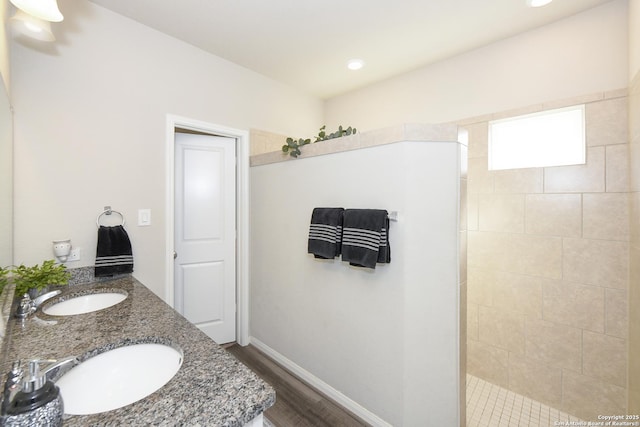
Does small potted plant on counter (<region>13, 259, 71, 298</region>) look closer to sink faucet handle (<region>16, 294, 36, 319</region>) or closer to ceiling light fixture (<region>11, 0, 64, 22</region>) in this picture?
sink faucet handle (<region>16, 294, 36, 319</region>)

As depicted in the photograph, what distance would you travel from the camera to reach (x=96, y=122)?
190 centimetres

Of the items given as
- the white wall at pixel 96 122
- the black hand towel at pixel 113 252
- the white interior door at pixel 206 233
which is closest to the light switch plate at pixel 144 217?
the white wall at pixel 96 122

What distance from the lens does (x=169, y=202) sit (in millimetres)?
2217

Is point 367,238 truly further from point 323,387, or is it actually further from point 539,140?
point 539,140

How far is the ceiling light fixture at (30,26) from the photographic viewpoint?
142cm

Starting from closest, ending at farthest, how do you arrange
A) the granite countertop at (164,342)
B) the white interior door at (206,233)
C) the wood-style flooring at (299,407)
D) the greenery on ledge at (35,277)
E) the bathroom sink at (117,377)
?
the granite countertop at (164,342), the bathroom sink at (117,377), the greenery on ledge at (35,277), the wood-style flooring at (299,407), the white interior door at (206,233)

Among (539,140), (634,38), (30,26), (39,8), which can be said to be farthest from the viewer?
(539,140)

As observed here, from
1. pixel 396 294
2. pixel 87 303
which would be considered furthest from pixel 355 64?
pixel 87 303

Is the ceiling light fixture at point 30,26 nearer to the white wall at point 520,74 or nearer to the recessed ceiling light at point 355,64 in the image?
the recessed ceiling light at point 355,64

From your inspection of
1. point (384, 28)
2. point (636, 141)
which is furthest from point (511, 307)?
point (384, 28)

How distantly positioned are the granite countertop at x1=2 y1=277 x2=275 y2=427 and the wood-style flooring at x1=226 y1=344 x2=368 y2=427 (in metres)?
1.13

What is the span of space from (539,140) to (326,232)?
1.68m

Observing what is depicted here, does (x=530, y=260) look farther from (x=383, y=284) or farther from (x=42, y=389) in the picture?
(x=42, y=389)

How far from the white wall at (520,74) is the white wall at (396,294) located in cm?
105
